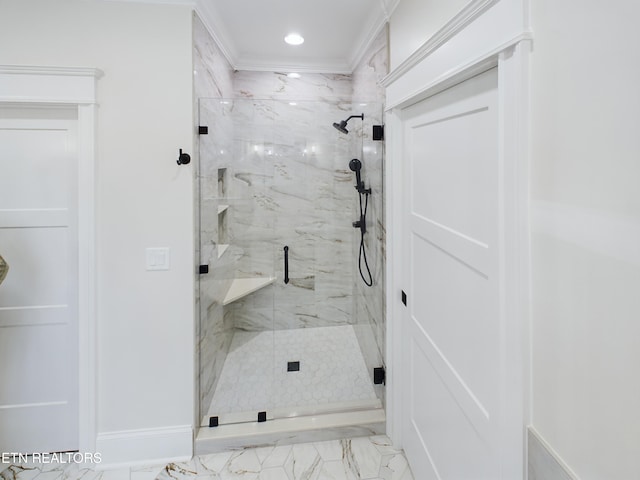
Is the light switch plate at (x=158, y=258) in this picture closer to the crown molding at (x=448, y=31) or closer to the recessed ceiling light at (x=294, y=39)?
the crown molding at (x=448, y=31)

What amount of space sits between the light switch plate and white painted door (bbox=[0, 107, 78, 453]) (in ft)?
1.46

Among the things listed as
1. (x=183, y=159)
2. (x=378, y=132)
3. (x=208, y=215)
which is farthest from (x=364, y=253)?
(x=183, y=159)

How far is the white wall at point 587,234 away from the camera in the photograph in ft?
2.10

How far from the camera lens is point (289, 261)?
250cm

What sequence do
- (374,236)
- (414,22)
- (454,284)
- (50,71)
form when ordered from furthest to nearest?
(374,236)
(50,71)
(414,22)
(454,284)

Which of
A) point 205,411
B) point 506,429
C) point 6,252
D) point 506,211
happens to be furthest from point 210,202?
point 506,429

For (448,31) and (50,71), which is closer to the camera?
(448,31)

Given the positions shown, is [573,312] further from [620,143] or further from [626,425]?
[620,143]

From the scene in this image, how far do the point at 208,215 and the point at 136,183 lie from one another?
1.47 feet

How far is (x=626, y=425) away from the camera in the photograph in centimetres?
65

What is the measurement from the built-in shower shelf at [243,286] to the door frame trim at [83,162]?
0.85 metres

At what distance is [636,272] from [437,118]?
102 centimetres

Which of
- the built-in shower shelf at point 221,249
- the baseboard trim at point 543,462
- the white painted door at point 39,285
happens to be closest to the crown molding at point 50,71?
the white painted door at point 39,285

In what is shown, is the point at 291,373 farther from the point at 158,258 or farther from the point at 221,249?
the point at 158,258
